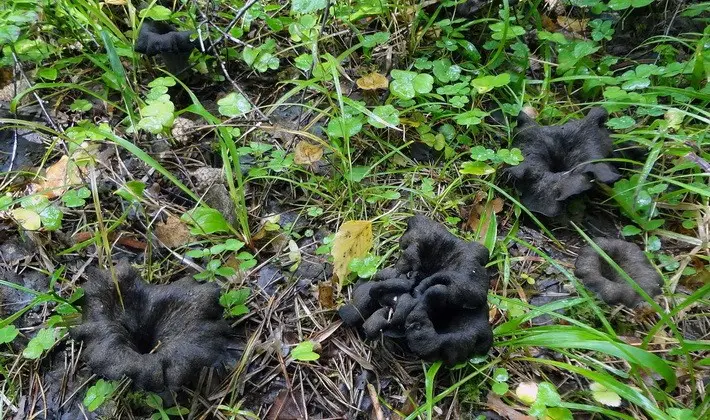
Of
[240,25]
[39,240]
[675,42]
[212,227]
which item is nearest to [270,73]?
[240,25]

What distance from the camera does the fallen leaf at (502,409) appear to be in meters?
1.90

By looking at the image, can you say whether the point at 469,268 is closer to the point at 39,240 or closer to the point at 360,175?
the point at 360,175

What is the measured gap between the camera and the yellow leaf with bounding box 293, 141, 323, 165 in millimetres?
2654

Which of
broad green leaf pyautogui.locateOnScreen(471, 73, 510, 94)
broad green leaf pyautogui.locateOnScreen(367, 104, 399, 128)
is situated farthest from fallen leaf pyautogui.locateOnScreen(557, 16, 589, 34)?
broad green leaf pyautogui.locateOnScreen(367, 104, 399, 128)

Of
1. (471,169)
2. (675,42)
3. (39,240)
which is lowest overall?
(39,240)

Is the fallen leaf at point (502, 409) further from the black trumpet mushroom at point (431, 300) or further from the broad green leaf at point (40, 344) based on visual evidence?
the broad green leaf at point (40, 344)

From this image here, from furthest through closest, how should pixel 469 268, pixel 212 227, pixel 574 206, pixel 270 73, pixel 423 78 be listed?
pixel 270 73, pixel 423 78, pixel 574 206, pixel 212 227, pixel 469 268

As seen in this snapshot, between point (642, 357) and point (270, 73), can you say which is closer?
point (642, 357)

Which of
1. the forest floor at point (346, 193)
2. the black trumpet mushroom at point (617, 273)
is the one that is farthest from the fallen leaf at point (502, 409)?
the black trumpet mushroom at point (617, 273)

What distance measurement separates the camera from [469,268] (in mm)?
2014

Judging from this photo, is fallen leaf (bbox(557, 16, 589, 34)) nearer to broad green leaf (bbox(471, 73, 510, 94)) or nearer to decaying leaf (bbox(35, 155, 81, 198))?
broad green leaf (bbox(471, 73, 510, 94))

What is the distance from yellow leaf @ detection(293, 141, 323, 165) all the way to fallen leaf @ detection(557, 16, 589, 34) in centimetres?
181

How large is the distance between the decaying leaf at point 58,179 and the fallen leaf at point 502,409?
76.7 inches

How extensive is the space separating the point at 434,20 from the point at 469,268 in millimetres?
1818
